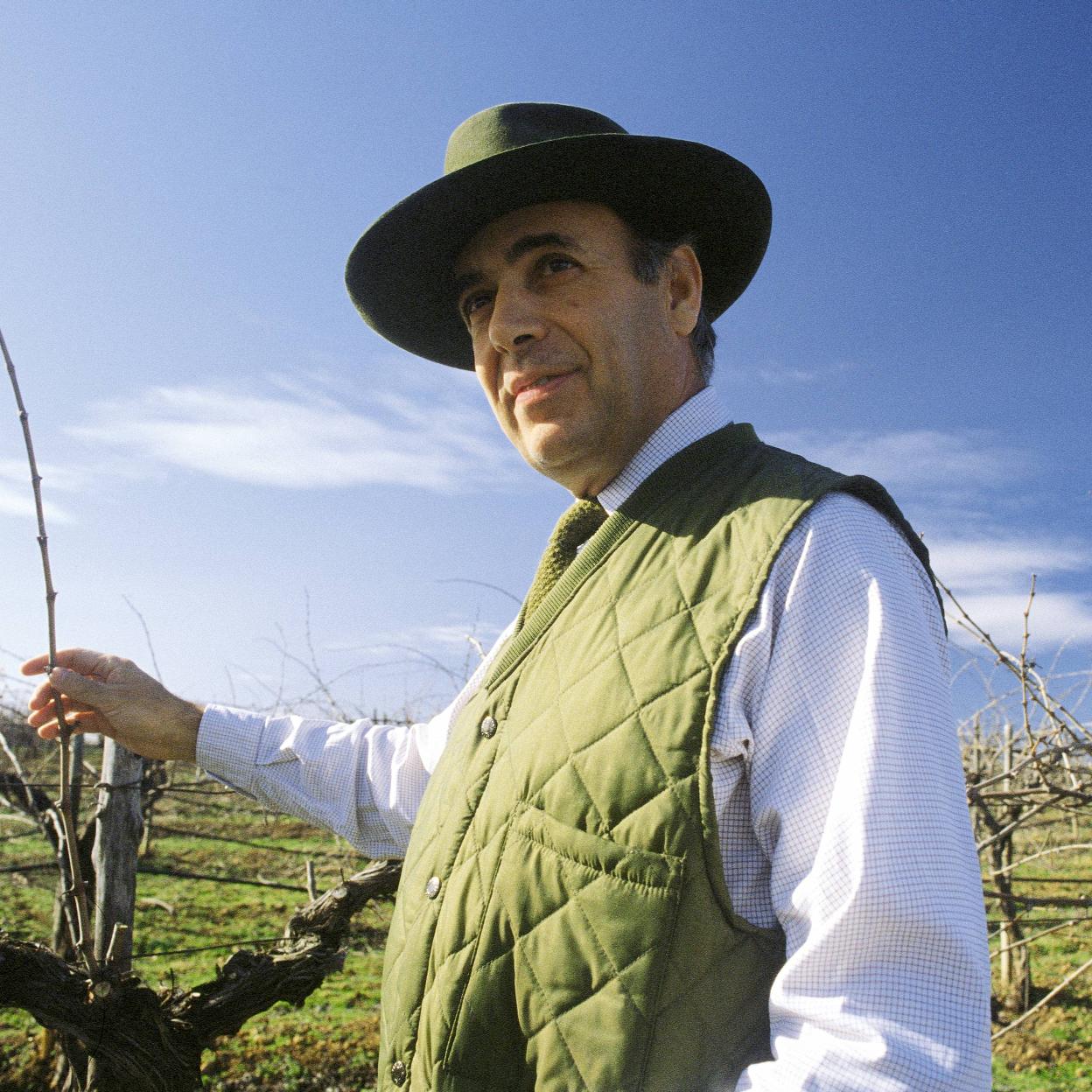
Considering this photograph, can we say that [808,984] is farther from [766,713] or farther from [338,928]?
[338,928]

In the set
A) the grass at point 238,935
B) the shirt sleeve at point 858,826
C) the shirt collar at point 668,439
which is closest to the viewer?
the shirt sleeve at point 858,826

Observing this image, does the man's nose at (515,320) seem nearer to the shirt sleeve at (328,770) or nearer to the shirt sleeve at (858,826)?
the shirt sleeve at (858,826)

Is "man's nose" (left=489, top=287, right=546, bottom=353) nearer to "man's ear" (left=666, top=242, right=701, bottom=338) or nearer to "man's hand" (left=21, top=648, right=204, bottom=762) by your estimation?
"man's ear" (left=666, top=242, right=701, bottom=338)

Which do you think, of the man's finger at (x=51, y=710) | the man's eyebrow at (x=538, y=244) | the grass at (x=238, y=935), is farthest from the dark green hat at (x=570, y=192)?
the grass at (x=238, y=935)

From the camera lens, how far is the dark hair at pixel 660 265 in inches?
69.9

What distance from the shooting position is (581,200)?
1.79 metres

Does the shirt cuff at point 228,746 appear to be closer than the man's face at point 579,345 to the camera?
No

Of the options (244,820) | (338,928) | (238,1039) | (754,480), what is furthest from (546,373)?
(244,820)

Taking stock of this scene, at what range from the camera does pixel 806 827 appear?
3.66ft

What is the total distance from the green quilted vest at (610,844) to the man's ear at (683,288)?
1.24 ft

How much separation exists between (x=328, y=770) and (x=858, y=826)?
1488 millimetres

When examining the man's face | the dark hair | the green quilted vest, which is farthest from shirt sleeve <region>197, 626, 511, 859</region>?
the dark hair

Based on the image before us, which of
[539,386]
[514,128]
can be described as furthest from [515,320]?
[514,128]

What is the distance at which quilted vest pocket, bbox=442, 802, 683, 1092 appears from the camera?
1145 mm
